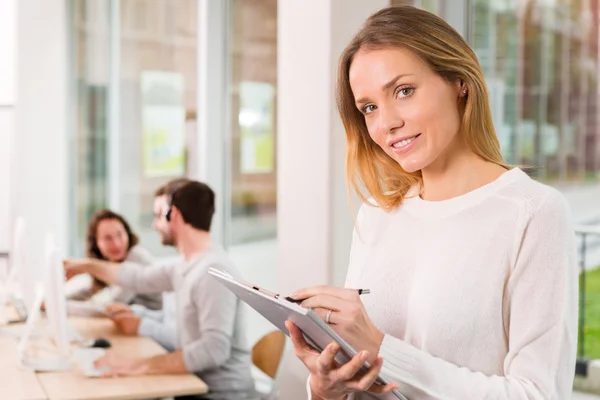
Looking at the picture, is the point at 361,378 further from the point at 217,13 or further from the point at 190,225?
the point at 217,13

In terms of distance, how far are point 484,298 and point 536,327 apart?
0.37 ft

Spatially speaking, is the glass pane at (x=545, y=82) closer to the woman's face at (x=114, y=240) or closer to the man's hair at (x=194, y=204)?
the man's hair at (x=194, y=204)

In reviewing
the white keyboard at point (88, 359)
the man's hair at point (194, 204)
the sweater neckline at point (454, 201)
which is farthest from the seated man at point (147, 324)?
the sweater neckline at point (454, 201)

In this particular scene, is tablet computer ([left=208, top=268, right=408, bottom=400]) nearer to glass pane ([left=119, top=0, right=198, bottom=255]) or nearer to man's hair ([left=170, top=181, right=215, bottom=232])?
man's hair ([left=170, top=181, right=215, bottom=232])

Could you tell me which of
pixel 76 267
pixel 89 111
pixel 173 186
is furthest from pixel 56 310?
pixel 89 111

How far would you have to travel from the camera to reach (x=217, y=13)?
454cm

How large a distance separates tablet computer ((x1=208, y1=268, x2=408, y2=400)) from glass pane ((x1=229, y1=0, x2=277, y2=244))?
255 centimetres

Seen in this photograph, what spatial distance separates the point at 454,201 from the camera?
1572 millimetres

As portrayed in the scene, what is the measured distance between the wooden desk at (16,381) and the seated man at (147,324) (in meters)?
0.54

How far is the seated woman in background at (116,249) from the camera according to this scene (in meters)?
4.48

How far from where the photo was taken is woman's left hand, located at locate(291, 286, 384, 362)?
1431 mm

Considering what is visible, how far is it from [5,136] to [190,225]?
3.66 meters

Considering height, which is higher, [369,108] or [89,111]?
[89,111]

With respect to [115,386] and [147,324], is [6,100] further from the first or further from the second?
[115,386]
